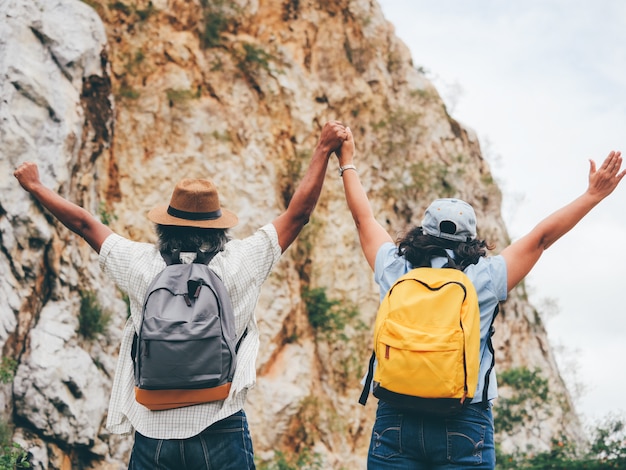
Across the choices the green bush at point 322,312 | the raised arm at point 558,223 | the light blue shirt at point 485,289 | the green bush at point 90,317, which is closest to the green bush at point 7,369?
the green bush at point 90,317

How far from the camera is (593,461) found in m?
9.10

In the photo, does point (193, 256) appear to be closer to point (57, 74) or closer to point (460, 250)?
point (460, 250)

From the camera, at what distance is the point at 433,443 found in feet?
9.11

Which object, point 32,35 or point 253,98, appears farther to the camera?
point 253,98

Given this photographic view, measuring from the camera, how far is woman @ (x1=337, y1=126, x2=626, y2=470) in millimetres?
2785

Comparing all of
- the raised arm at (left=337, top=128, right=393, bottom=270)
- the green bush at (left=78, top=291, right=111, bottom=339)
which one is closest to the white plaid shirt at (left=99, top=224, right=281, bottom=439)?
the raised arm at (left=337, top=128, right=393, bottom=270)

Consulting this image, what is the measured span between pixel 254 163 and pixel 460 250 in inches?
312

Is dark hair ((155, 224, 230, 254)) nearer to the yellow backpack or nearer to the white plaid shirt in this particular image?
the white plaid shirt

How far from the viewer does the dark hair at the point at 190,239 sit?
10.2 feet

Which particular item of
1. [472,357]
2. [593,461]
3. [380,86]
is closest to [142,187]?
[380,86]

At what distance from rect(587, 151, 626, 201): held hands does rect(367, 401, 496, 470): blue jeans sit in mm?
1137

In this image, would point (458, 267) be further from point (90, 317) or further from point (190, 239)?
point (90, 317)

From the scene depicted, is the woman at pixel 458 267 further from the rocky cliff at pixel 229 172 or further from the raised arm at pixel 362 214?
the rocky cliff at pixel 229 172

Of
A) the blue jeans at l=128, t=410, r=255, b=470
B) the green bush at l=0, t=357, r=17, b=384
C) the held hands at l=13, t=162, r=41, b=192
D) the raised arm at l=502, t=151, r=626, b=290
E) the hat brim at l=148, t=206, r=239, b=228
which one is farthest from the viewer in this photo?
the green bush at l=0, t=357, r=17, b=384
